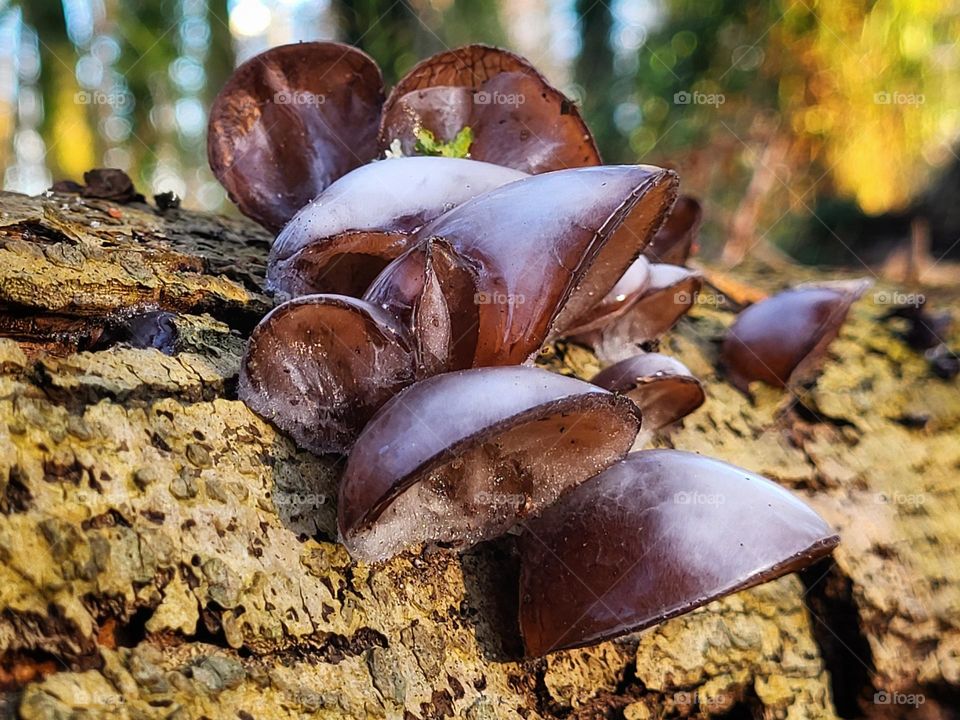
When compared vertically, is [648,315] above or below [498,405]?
below

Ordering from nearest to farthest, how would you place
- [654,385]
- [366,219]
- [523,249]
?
[523,249], [366,219], [654,385]

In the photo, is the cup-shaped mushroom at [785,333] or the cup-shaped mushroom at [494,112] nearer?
the cup-shaped mushroom at [494,112]

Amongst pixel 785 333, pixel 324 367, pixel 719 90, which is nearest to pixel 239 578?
pixel 324 367

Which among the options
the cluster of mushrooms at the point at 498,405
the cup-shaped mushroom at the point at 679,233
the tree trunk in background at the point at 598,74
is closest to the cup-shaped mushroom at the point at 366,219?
the cluster of mushrooms at the point at 498,405

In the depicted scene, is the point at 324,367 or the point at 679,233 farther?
the point at 679,233

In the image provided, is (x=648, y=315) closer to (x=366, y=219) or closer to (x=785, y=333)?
(x=785, y=333)

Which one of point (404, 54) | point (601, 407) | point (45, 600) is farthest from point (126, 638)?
point (404, 54)

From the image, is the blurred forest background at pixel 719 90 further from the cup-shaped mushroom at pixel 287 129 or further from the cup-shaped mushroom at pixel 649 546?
the cup-shaped mushroom at pixel 649 546

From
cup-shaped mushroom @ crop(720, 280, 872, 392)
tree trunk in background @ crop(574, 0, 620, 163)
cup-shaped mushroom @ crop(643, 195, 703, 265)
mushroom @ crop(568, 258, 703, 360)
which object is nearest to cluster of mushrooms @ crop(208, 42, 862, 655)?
mushroom @ crop(568, 258, 703, 360)
